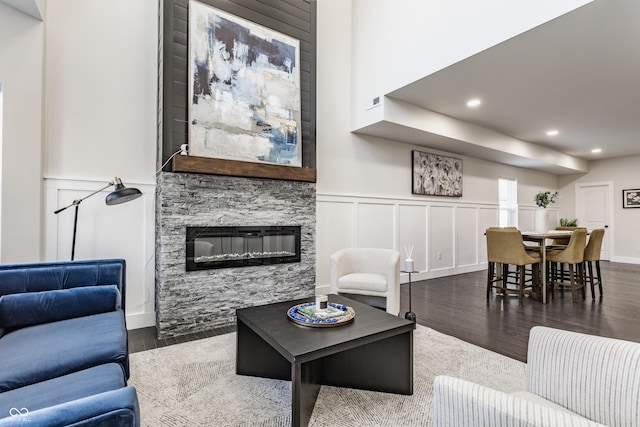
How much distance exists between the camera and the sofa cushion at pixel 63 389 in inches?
43.9

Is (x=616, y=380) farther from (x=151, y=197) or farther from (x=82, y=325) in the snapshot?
(x=151, y=197)

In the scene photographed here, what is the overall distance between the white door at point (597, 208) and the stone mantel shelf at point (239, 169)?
8.60 metres

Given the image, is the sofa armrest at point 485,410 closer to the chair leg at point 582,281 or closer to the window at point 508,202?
the chair leg at point 582,281

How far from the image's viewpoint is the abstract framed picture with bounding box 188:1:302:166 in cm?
312

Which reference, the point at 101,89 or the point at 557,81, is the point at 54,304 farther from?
the point at 557,81

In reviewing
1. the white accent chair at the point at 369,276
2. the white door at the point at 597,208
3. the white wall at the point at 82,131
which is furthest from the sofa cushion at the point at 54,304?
the white door at the point at 597,208

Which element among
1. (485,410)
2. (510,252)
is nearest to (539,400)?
(485,410)

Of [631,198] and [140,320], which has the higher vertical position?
[631,198]

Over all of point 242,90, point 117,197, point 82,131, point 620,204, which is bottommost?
point 117,197

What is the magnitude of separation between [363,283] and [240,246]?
1370mm

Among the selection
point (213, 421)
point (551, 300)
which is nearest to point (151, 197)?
point (213, 421)

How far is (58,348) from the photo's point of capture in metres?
1.55

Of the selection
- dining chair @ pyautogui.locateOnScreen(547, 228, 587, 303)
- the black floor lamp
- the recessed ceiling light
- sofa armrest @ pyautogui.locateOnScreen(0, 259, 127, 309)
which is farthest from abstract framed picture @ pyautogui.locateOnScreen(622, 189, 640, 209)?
sofa armrest @ pyautogui.locateOnScreen(0, 259, 127, 309)

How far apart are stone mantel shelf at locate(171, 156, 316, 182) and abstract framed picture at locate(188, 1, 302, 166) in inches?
3.7
